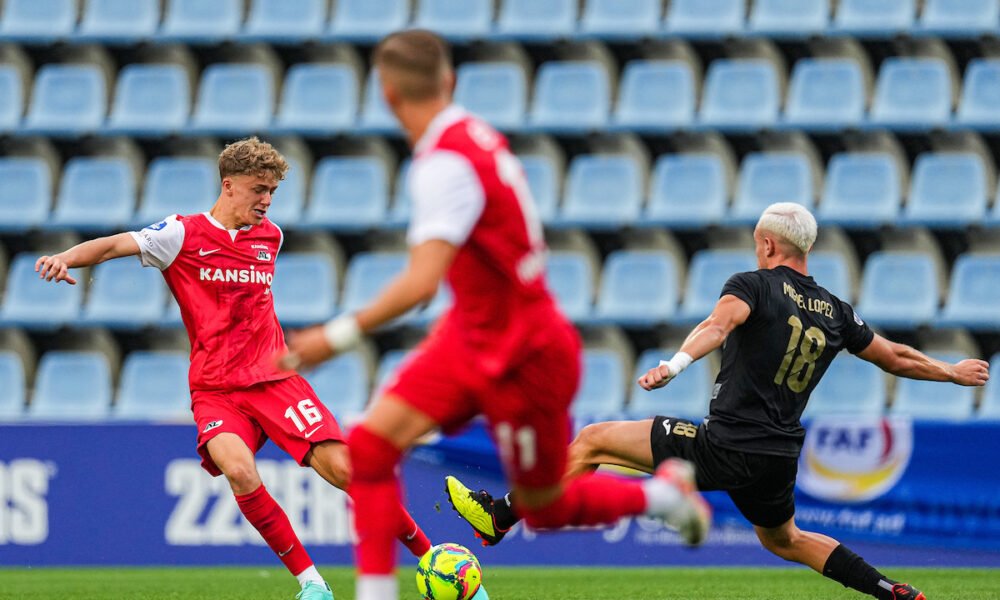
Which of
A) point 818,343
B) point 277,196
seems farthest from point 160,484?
point 818,343

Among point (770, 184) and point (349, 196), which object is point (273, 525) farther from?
point (770, 184)

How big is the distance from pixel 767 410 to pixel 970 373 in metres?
0.99

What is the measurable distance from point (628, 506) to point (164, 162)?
32.6 ft

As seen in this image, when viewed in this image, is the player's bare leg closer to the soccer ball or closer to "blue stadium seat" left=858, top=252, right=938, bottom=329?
the soccer ball

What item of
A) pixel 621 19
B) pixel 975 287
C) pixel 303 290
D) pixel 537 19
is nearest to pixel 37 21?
pixel 303 290

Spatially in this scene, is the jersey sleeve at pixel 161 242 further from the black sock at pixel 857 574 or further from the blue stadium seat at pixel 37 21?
the blue stadium seat at pixel 37 21

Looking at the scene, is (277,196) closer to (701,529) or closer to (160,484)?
(160,484)

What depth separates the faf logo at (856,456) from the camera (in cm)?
1023

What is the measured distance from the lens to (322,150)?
1460 cm

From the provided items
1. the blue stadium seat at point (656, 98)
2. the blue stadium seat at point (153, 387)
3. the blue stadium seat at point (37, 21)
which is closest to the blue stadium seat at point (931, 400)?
the blue stadium seat at point (656, 98)

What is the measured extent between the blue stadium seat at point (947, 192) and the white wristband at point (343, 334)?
31.3 ft

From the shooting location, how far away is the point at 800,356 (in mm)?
6637

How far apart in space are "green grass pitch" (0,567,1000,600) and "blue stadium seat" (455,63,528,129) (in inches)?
198

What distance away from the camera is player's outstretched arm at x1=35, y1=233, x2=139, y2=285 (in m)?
6.16
